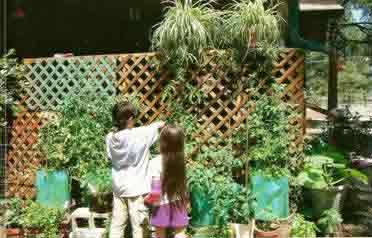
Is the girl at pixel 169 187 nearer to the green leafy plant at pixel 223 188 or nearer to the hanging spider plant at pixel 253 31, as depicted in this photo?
the green leafy plant at pixel 223 188

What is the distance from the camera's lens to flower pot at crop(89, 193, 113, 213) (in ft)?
19.9

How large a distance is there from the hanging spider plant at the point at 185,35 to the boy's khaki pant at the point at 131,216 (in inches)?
64.2

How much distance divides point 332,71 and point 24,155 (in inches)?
278

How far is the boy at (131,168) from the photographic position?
518cm

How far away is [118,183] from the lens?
206 inches

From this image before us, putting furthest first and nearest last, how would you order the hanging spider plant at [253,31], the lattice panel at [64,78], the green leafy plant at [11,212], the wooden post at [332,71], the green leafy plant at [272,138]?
1. the wooden post at [332,71]
2. the lattice panel at [64,78]
3. the green leafy plant at [11,212]
4. the hanging spider plant at [253,31]
5. the green leafy plant at [272,138]

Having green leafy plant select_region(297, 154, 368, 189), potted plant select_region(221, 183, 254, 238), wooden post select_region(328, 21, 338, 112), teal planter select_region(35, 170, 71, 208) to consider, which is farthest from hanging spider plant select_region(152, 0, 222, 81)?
wooden post select_region(328, 21, 338, 112)

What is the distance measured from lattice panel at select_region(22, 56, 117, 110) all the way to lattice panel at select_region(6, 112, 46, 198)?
179mm

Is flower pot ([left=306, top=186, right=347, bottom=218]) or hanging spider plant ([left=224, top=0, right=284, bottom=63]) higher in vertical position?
hanging spider plant ([left=224, top=0, right=284, bottom=63])

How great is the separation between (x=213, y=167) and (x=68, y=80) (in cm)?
218

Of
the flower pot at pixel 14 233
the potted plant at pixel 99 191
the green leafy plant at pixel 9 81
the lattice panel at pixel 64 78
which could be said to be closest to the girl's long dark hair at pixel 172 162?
the potted plant at pixel 99 191

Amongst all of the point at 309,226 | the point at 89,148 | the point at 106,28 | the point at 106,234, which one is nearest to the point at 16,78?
the point at 89,148

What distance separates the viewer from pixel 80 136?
634cm

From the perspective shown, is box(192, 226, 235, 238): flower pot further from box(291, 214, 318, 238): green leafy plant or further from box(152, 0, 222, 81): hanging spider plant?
box(152, 0, 222, 81): hanging spider plant
